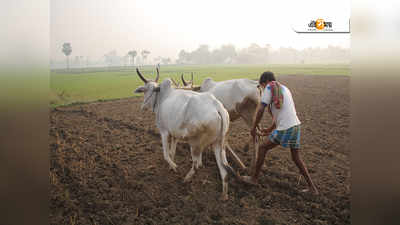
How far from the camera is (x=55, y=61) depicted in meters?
3.40

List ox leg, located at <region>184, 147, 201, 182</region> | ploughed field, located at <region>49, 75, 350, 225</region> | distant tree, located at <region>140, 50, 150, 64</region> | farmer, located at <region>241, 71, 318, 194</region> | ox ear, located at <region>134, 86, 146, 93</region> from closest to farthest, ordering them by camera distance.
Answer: farmer, located at <region>241, 71, 318, 194</region>, ploughed field, located at <region>49, 75, 350, 225</region>, ox leg, located at <region>184, 147, 201, 182</region>, ox ear, located at <region>134, 86, 146, 93</region>, distant tree, located at <region>140, 50, 150, 64</region>

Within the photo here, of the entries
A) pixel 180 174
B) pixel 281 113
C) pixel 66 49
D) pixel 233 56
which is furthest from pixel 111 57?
pixel 281 113

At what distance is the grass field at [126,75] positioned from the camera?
3.60m

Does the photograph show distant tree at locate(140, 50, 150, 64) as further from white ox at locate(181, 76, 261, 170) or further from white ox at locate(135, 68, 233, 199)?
white ox at locate(181, 76, 261, 170)

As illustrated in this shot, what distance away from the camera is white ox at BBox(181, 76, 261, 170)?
12.5 ft

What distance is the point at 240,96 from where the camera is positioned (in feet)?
12.8

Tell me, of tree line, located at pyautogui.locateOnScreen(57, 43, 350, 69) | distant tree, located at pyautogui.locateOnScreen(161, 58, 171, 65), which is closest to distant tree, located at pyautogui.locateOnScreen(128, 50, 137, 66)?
tree line, located at pyautogui.locateOnScreen(57, 43, 350, 69)

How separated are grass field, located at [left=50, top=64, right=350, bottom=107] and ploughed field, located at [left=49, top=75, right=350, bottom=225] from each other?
5.5 inches

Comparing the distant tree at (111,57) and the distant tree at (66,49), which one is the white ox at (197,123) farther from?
the distant tree at (66,49)

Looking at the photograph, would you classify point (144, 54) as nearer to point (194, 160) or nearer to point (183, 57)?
point (183, 57)

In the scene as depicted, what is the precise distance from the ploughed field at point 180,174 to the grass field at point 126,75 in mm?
140

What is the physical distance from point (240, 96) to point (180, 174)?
146 cm

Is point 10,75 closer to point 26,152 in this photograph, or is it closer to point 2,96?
point 2,96

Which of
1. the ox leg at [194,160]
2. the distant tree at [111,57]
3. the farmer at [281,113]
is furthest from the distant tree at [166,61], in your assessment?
the farmer at [281,113]
